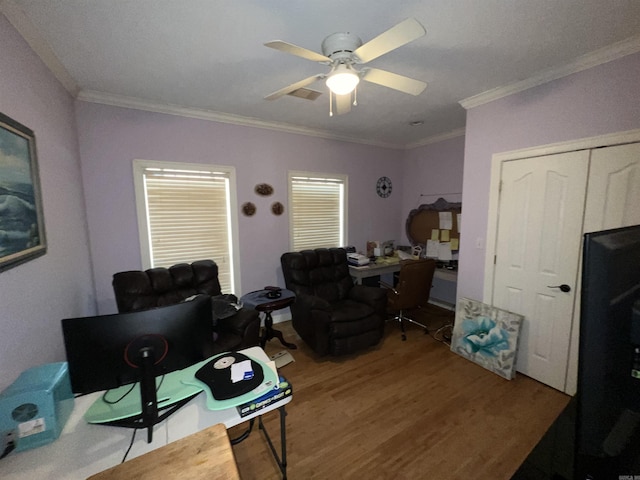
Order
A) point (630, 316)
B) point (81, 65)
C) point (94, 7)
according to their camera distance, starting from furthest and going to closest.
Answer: point (81, 65)
point (94, 7)
point (630, 316)

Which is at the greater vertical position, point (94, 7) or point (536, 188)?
point (94, 7)

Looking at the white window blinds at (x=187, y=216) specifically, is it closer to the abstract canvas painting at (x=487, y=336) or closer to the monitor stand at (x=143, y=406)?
the monitor stand at (x=143, y=406)

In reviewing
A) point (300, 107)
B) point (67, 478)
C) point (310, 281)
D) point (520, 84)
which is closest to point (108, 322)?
point (67, 478)

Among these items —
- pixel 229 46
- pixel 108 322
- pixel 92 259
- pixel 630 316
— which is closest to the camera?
pixel 630 316

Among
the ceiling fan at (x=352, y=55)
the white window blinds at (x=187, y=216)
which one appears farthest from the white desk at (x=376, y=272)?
the ceiling fan at (x=352, y=55)

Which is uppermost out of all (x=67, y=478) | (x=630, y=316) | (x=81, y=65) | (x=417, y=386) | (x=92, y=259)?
(x=81, y=65)

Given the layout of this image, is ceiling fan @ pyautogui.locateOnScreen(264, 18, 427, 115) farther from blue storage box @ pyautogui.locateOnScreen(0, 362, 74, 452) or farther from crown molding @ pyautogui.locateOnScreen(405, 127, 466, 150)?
crown molding @ pyautogui.locateOnScreen(405, 127, 466, 150)

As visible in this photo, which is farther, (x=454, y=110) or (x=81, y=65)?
(x=454, y=110)

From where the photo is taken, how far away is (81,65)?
1887mm

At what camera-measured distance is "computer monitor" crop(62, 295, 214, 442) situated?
99 cm

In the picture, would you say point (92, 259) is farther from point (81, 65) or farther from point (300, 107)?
point (300, 107)

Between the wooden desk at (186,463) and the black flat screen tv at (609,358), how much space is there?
36.5 inches

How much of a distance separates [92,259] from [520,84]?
13.8ft

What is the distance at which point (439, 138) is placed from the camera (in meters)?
3.82
